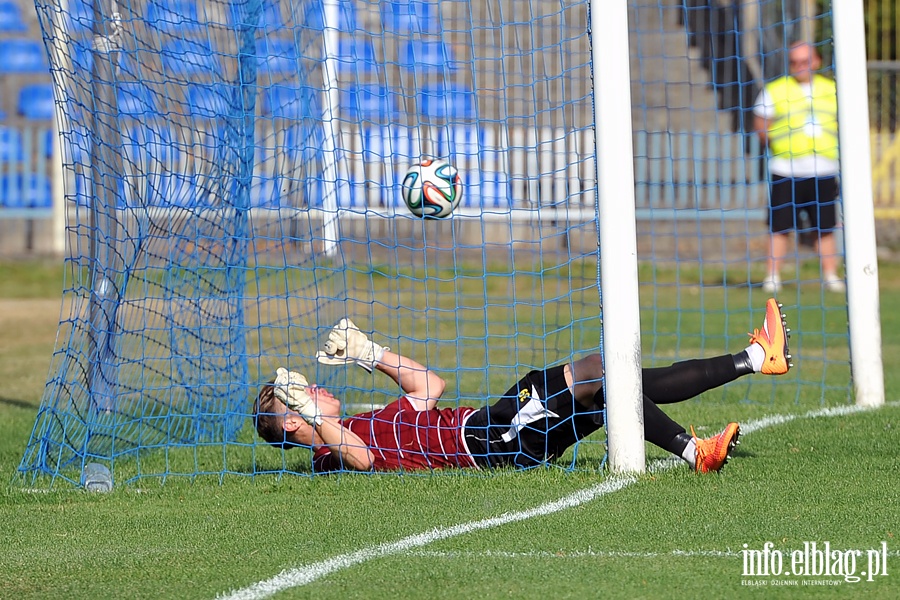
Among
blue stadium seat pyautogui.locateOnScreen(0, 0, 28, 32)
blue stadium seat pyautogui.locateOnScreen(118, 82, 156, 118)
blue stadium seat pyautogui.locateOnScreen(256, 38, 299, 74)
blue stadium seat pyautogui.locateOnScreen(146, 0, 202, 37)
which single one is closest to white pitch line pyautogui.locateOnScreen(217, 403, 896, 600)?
blue stadium seat pyautogui.locateOnScreen(256, 38, 299, 74)

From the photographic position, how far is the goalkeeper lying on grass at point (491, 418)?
5.41 metres

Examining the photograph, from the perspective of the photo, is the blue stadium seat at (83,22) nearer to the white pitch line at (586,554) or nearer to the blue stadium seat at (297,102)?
the blue stadium seat at (297,102)

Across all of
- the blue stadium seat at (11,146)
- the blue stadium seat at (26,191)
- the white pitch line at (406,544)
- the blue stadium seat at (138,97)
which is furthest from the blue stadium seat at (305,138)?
the blue stadium seat at (11,146)

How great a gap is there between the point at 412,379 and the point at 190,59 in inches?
87.8

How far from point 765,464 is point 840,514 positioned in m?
0.96

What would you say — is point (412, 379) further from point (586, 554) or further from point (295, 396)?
point (586, 554)

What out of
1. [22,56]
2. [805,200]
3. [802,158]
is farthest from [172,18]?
[22,56]

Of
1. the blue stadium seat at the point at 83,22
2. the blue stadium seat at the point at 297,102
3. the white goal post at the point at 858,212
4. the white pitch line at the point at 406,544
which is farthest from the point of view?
the white goal post at the point at 858,212

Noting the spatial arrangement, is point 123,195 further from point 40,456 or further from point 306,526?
point 306,526

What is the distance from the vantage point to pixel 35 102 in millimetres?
17125

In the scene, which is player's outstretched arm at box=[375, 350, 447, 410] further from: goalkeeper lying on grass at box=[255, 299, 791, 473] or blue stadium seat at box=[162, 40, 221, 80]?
blue stadium seat at box=[162, 40, 221, 80]

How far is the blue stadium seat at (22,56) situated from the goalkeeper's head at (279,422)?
1361cm

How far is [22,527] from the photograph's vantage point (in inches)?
189

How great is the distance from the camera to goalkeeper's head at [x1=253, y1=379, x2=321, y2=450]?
5.41m
